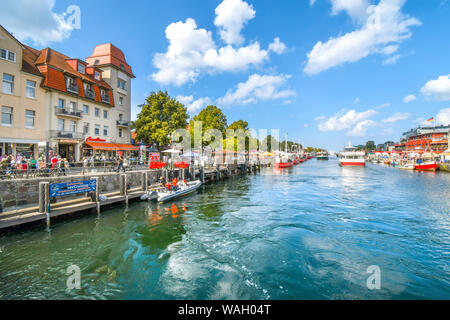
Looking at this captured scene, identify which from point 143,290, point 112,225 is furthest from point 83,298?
point 112,225

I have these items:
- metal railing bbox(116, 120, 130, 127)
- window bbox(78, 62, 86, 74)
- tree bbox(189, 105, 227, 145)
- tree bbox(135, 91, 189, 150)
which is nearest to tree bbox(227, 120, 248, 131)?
tree bbox(189, 105, 227, 145)

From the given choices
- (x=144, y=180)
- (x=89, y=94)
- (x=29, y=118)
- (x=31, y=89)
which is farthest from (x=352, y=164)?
(x=31, y=89)

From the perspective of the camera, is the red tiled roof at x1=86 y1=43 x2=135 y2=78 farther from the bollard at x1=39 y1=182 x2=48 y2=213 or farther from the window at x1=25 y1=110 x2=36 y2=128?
the bollard at x1=39 y1=182 x2=48 y2=213

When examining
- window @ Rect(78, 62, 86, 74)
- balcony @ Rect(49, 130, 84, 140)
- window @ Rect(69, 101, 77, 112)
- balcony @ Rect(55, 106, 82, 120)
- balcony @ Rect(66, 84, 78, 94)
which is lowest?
balcony @ Rect(49, 130, 84, 140)

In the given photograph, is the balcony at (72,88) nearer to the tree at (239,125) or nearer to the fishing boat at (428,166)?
the tree at (239,125)

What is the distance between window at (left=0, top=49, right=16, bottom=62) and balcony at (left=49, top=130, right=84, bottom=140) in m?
7.66

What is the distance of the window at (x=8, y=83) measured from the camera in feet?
68.4

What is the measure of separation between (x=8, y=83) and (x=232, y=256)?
27306 mm

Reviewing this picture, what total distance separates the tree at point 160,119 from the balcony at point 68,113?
8.51 m

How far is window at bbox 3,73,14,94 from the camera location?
68.4 feet

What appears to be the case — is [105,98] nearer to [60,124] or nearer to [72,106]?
[72,106]
